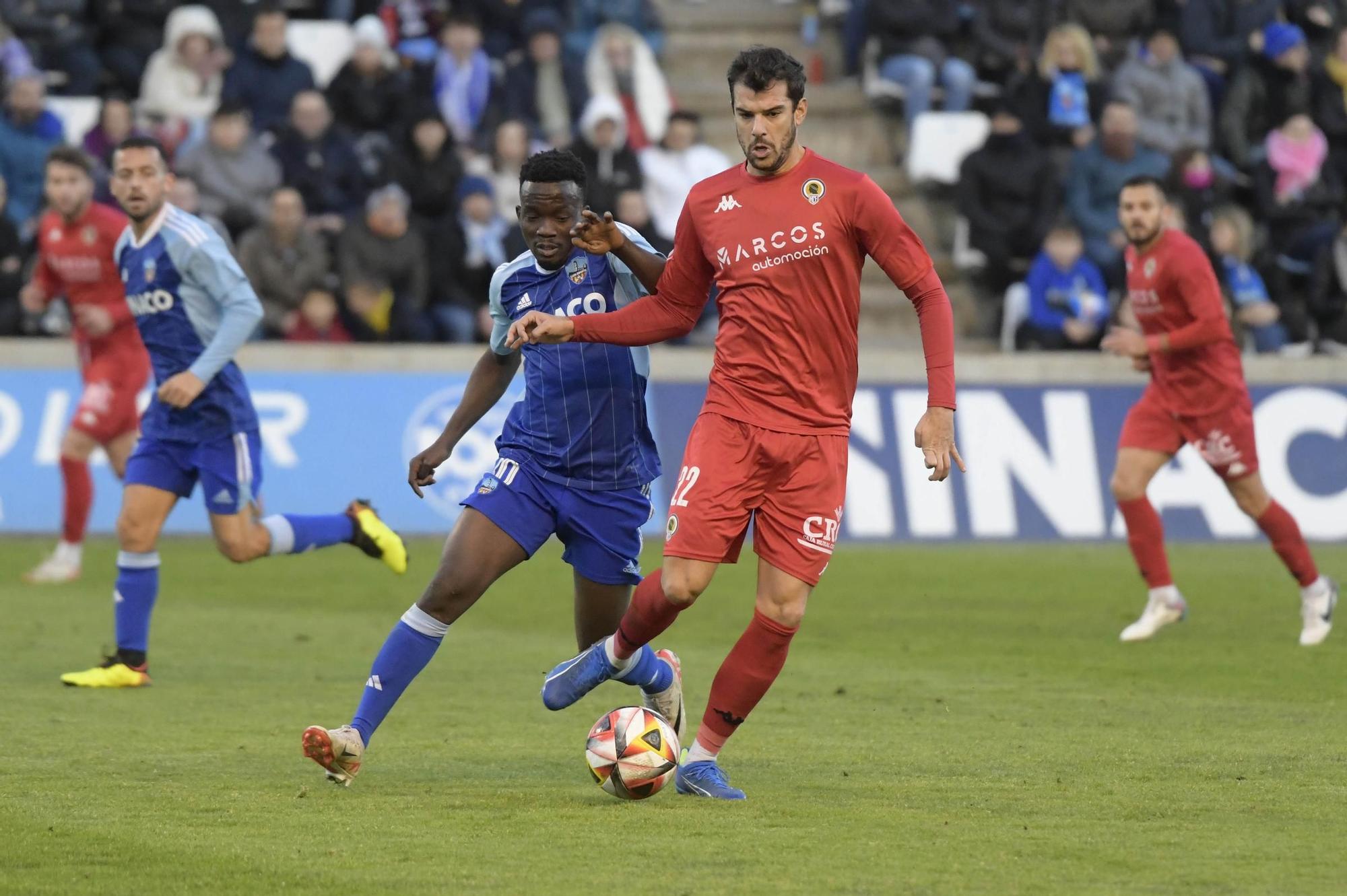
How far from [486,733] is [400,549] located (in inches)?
89.7

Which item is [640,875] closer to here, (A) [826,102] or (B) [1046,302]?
(B) [1046,302]

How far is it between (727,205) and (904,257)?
62 centimetres

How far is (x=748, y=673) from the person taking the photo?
22.5 ft

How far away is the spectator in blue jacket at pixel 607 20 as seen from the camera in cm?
2127

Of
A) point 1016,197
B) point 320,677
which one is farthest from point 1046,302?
point 320,677

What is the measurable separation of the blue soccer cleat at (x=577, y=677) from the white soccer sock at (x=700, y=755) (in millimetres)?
397

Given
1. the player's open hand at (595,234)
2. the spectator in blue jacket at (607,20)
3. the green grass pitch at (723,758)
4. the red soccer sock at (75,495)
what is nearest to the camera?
the green grass pitch at (723,758)

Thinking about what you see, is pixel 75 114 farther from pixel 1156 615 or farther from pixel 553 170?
pixel 553 170

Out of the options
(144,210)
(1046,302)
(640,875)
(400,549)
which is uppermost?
(144,210)

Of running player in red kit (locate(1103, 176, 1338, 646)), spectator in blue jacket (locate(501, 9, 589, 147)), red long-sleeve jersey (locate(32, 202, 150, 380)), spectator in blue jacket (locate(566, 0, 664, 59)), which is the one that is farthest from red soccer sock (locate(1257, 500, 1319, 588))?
spectator in blue jacket (locate(566, 0, 664, 59))

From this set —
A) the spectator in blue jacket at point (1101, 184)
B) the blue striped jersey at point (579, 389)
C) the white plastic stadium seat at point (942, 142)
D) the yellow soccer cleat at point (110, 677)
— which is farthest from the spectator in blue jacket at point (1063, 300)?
the blue striped jersey at point (579, 389)

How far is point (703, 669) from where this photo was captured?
10461mm

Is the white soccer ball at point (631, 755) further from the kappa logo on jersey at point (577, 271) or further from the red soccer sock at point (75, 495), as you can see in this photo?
the red soccer sock at point (75, 495)

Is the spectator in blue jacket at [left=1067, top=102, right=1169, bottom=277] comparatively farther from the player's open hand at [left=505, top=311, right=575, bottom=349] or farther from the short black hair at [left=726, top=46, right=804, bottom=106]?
the player's open hand at [left=505, top=311, right=575, bottom=349]
